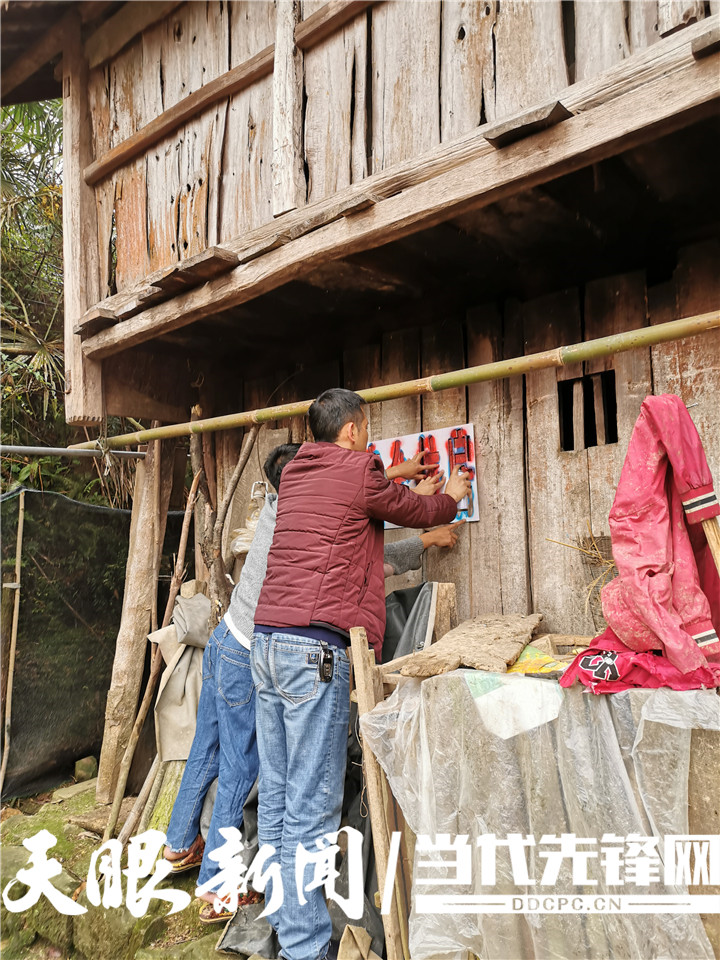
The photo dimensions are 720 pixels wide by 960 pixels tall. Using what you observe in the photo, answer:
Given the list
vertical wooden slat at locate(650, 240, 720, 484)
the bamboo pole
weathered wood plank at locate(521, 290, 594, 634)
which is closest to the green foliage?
the bamboo pole

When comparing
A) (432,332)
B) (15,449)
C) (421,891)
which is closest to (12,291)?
(15,449)

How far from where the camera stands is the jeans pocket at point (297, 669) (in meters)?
2.72

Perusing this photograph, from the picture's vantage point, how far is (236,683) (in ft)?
11.0

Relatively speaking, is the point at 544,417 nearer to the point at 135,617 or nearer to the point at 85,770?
the point at 135,617

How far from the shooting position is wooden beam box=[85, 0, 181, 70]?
4121 mm

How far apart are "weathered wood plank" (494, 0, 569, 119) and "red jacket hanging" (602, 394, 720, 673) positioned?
49.1 inches

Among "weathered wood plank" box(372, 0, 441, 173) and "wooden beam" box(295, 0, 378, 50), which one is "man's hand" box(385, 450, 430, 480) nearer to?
"weathered wood plank" box(372, 0, 441, 173)

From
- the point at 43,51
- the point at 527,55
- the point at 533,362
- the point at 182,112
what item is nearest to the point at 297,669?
the point at 533,362

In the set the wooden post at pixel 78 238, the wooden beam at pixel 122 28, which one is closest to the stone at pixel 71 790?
the wooden post at pixel 78 238

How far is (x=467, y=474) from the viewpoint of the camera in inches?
137

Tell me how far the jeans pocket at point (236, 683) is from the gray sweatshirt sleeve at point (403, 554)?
33.9 inches

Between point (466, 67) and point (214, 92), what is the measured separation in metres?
1.56

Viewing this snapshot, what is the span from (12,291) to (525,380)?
636cm

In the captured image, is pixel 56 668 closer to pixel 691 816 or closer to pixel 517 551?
pixel 517 551
